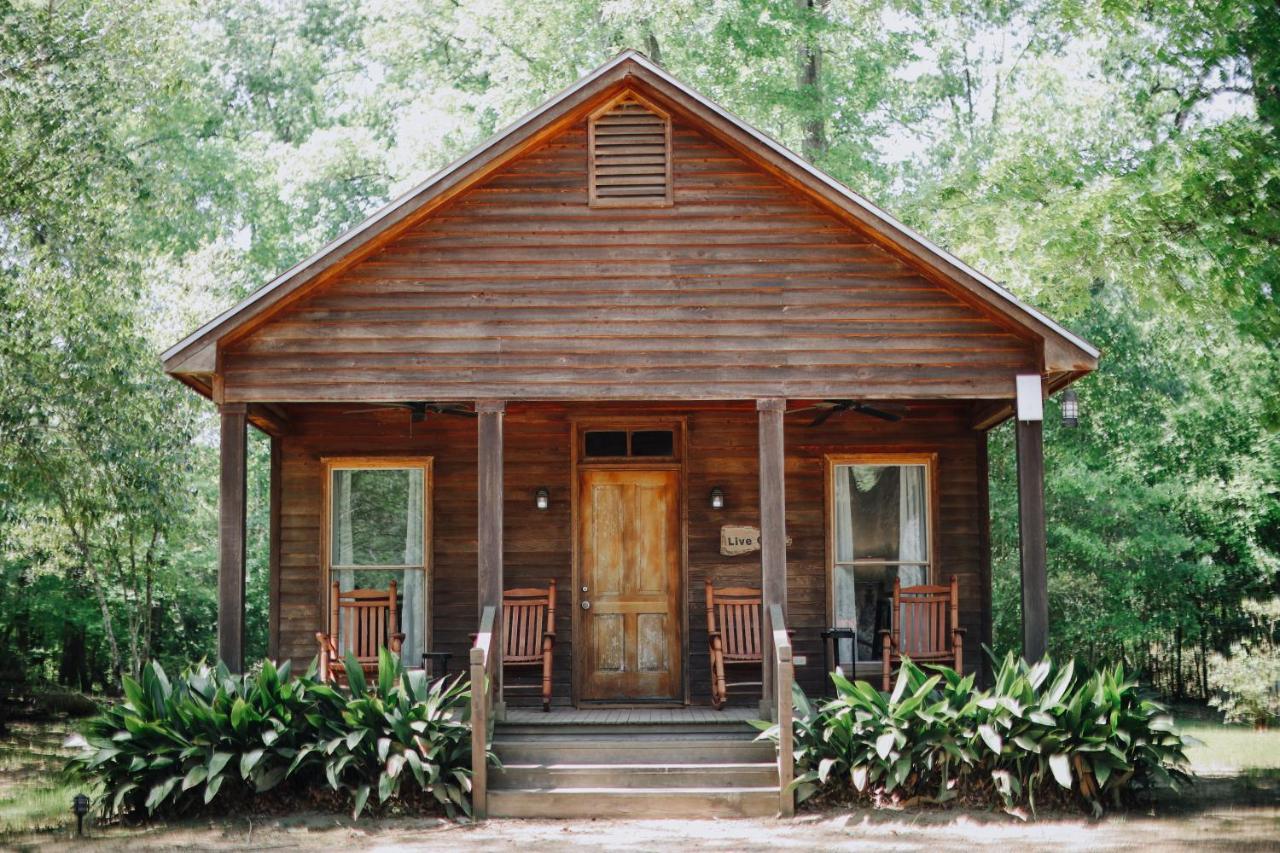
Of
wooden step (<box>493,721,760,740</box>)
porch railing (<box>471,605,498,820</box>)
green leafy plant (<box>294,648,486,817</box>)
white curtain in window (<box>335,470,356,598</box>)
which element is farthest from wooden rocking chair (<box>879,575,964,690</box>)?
white curtain in window (<box>335,470,356,598</box>)

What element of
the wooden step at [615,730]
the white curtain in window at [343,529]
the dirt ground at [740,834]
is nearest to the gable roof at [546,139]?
the white curtain in window at [343,529]

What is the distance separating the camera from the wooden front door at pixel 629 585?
40.0ft

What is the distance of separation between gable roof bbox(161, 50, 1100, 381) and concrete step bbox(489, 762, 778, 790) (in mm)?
3696

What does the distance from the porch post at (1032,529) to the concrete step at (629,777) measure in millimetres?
2398

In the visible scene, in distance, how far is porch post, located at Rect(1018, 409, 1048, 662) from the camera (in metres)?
10.5

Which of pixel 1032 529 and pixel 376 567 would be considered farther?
pixel 376 567

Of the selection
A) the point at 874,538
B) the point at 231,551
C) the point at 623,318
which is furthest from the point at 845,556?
the point at 231,551

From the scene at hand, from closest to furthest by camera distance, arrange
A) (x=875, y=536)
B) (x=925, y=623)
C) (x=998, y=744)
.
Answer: (x=998, y=744) → (x=925, y=623) → (x=875, y=536)

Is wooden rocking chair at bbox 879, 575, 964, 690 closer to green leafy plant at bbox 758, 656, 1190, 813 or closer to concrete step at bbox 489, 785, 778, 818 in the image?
green leafy plant at bbox 758, 656, 1190, 813

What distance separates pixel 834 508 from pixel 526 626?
2927 mm

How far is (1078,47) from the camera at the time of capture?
85.7 feet

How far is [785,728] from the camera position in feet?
31.1

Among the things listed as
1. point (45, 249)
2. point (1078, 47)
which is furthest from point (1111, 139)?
point (45, 249)

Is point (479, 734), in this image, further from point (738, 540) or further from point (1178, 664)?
point (1178, 664)
